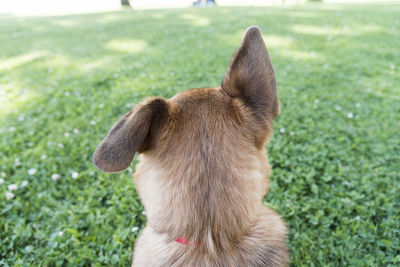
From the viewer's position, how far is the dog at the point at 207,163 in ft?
3.68

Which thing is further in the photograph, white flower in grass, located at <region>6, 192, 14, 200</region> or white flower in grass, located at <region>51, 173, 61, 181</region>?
white flower in grass, located at <region>51, 173, 61, 181</region>

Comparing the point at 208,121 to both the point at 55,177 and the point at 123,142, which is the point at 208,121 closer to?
the point at 123,142

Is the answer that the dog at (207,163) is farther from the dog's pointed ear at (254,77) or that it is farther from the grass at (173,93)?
the grass at (173,93)

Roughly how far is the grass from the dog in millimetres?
1283

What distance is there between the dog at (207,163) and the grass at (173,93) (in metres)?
1.28

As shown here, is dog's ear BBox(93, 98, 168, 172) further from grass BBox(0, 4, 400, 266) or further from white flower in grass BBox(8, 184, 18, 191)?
white flower in grass BBox(8, 184, 18, 191)

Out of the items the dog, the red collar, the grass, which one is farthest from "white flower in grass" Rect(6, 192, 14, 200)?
the red collar

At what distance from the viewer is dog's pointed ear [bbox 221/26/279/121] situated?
→ 1.35 meters

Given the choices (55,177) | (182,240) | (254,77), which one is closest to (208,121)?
(254,77)

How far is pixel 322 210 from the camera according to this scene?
2.59 metres

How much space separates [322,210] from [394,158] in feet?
4.66

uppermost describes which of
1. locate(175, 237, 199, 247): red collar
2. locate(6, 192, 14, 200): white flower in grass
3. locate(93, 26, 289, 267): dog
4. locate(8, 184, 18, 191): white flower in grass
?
locate(93, 26, 289, 267): dog

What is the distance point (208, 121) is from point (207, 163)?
22 cm

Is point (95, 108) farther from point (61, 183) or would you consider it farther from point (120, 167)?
point (120, 167)
